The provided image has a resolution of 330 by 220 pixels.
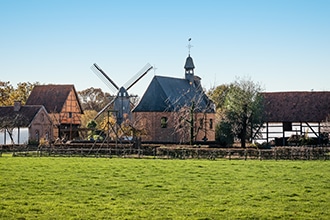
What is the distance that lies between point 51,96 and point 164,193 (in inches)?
2112

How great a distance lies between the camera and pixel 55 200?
16719mm

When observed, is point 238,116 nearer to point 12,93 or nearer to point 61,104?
point 61,104

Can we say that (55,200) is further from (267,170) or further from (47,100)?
(47,100)

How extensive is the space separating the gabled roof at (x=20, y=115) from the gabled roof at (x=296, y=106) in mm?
23725

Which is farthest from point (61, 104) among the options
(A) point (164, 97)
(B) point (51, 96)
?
(A) point (164, 97)

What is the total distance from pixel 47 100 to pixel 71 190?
5207cm

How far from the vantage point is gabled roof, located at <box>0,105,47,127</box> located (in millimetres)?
58728

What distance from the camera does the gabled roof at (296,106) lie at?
54688 mm

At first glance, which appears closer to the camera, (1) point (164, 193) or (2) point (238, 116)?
(1) point (164, 193)

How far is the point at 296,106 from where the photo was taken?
56375mm

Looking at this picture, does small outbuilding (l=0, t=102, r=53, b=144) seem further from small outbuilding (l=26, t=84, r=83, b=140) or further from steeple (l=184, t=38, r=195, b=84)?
steeple (l=184, t=38, r=195, b=84)

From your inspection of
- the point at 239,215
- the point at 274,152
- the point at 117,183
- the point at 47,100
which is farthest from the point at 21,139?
the point at 239,215

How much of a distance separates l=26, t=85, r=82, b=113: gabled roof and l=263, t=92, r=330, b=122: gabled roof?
78.6 ft

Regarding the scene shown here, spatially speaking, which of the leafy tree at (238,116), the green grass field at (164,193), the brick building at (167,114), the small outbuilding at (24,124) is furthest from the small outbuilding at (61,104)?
the green grass field at (164,193)
